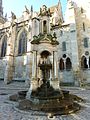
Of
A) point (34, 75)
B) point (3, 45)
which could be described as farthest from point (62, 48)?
point (34, 75)

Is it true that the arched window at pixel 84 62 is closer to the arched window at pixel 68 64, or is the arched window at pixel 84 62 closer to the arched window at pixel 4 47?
the arched window at pixel 68 64

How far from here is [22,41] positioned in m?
27.5

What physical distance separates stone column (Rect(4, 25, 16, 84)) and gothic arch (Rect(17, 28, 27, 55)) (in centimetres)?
109

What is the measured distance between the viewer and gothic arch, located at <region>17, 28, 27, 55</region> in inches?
1062

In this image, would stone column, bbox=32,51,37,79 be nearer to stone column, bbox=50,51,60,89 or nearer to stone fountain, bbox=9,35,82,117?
stone fountain, bbox=9,35,82,117

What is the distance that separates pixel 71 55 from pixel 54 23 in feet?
31.0

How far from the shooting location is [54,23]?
1153 inches

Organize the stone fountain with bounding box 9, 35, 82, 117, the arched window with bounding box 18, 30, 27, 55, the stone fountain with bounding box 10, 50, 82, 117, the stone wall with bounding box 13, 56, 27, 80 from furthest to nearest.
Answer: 1. the arched window with bounding box 18, 30, 27, 55
2. the stone wall with bounding box 13, 56, 27, 80
3. the stone fountain with bounding box 9, 35, 82, 117
4. the stone fountain with bounding box 10, 50, 82, 117

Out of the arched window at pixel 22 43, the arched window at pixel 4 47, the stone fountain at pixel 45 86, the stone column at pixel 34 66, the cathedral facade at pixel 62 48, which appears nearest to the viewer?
the stone fountain at pixel 45 86

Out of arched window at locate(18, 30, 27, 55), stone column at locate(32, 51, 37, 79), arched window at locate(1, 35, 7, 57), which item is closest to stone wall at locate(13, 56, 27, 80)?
arched window at locate(18, 30, 27, 55)

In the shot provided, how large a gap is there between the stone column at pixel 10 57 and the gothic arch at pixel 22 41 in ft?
3.57

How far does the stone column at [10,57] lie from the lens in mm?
24473

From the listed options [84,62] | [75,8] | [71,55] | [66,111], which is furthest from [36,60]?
[75,8]

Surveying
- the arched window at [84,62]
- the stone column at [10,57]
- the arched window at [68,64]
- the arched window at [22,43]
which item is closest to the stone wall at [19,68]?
the stone column at [10,57]
